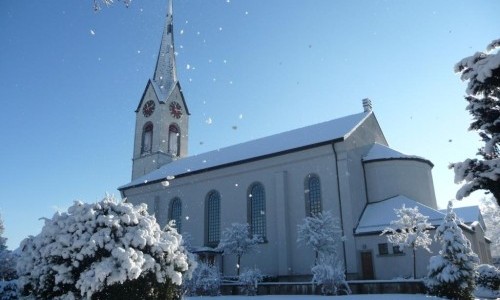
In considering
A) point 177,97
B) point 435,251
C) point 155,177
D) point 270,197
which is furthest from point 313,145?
point 177,97

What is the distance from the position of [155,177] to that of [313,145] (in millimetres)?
19499

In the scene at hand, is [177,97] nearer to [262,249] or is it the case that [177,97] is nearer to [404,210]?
[262,249]

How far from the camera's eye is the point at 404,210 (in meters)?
24.1

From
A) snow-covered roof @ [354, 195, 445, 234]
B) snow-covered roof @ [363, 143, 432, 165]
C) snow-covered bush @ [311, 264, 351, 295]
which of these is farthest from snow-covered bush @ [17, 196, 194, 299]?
snow-covered roof @ [363, 143, 432, 165]

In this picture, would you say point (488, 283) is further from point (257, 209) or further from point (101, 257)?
point (101, 257)

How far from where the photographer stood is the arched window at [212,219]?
34938 mm

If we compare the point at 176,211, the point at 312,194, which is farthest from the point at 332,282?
the point at 176,211

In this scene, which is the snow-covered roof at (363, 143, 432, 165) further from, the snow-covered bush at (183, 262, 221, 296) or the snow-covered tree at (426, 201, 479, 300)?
the snow-covered bush at (183, 262, 221, 296)

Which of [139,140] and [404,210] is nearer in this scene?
[404,210]

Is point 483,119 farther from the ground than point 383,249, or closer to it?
farther from the ground

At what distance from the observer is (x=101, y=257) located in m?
12.8

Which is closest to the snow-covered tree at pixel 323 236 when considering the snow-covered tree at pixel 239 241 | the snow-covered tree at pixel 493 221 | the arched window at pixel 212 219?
the snow-covered tree at pixel 239 241

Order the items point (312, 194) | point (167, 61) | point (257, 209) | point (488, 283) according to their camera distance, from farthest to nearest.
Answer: point (167, 61)
point (257, 209)
point (312, 194)
point (488, 283)

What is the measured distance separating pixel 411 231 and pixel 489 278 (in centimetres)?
572
